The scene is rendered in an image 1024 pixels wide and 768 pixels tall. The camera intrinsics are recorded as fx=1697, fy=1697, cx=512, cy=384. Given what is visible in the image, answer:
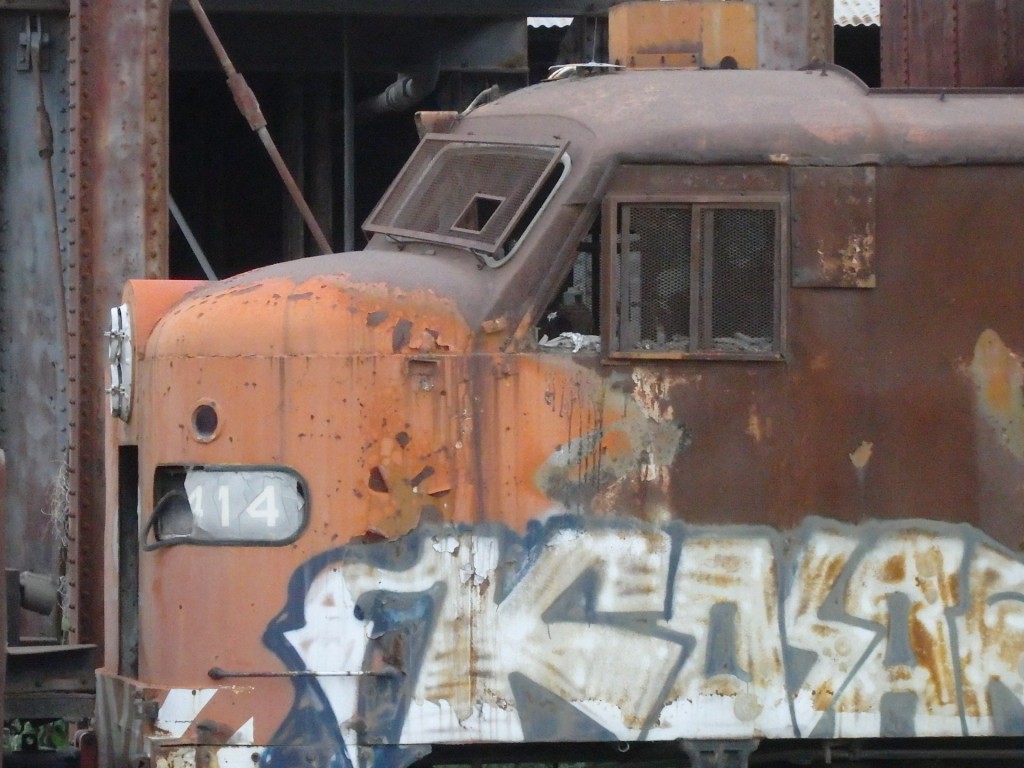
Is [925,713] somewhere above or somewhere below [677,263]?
below

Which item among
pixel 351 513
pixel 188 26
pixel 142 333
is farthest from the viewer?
pixel 188 26

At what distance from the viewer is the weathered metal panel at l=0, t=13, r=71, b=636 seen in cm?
951

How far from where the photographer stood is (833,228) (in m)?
5.57

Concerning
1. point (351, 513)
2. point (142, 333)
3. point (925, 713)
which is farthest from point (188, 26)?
point (925, 713)

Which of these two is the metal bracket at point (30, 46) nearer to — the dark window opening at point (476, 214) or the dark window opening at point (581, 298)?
the dark window opening at point (476, 214)

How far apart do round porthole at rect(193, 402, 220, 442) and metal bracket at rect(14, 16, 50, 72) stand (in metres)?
4.73

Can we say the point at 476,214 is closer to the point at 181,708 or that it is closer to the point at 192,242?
the point at 181,708

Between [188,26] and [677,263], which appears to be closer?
[677,263]

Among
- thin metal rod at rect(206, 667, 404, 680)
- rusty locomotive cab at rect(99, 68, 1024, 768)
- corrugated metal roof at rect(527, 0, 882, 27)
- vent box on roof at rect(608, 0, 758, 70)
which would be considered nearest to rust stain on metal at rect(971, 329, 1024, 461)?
rusty locomotive cab at rect(99, 68, 1024, 768)

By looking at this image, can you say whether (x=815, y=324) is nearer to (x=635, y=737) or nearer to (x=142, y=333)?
(x=635, y=737)

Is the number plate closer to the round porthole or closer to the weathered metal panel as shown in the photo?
the round porthole

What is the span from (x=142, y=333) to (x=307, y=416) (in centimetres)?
81

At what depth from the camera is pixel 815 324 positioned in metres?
5.55

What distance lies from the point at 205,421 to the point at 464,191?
4.20ft
